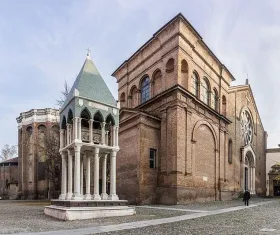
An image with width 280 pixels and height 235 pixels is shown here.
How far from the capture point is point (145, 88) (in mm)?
28672

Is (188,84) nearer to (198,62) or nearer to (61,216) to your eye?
(198,62)

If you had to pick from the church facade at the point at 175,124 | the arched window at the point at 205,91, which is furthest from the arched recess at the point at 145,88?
the arched window at the point at 205,91

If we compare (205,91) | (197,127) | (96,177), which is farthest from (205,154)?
(96,177)

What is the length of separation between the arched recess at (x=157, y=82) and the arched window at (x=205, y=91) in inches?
144

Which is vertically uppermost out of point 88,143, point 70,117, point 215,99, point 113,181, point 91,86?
point 215,99

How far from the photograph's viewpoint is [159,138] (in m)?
23.6

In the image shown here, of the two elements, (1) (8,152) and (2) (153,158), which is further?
(1) (8,152)

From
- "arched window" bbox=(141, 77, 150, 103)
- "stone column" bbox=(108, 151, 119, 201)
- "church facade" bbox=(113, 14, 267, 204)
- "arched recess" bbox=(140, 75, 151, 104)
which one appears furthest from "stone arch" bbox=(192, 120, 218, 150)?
"stone column" bbox=(108, 151, 119, 201)

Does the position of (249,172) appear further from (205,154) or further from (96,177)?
(96,177)

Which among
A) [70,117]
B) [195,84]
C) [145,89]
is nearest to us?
[70,117]

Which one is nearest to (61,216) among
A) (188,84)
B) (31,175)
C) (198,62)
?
(188,84)

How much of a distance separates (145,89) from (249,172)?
18.2m

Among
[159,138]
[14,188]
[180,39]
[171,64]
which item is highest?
[180,39]

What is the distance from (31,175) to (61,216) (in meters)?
33.1
